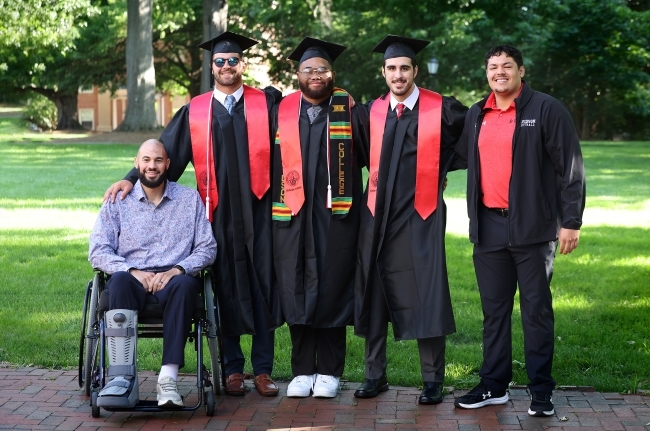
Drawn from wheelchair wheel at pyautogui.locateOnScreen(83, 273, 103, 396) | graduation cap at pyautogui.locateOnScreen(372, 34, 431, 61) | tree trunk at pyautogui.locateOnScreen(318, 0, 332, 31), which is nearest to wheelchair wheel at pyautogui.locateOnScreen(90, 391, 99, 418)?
wheelchair wheel at pyautogui.locateOnScreen(83, 273, 103, 396)

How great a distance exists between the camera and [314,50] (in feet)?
18.1

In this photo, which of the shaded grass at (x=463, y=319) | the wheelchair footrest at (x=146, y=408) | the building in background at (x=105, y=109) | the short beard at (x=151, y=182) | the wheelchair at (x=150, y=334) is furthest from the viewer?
the building in background at (x=105, y=109)

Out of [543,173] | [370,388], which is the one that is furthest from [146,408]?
[543,173]

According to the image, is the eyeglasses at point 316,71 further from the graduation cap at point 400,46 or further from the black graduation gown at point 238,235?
the black graduation gown at point 238,235

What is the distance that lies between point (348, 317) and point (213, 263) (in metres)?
0.84

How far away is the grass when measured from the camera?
6066 mm

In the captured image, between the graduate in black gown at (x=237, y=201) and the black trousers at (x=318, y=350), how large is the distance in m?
0.15

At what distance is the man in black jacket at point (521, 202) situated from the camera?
4.89 meters

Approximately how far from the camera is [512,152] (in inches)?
195

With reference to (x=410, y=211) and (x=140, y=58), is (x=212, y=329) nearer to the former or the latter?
(x=410, y=211)

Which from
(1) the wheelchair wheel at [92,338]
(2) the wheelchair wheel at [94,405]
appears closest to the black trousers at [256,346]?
(1) the wheelchair wheel at [92,338]

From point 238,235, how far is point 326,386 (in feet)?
3.27

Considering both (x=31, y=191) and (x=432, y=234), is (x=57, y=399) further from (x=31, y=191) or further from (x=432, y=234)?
(x=31, y=191)

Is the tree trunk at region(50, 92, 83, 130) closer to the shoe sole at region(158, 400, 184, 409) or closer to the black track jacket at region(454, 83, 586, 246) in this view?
the shoe sole at region(158, 400, 184, 409)
